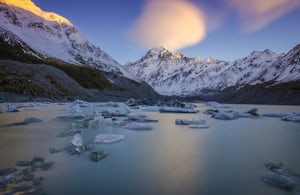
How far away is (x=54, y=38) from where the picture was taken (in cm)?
16975

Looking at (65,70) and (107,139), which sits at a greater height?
(65,70)

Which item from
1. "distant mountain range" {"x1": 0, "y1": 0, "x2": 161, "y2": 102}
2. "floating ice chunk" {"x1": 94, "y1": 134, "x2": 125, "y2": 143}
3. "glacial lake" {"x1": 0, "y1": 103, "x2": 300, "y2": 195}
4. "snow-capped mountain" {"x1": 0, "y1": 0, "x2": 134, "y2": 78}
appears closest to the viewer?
"glacial lake" {"x1": 0, "y1": 103, "x2": 300, "y2": 195}

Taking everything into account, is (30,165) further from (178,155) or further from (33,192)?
(178,155)

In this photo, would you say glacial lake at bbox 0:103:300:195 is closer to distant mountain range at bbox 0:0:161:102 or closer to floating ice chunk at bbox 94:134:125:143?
floating ice chunk at bbox 94:134:125:143

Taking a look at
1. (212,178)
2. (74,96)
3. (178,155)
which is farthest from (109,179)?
(74,96)

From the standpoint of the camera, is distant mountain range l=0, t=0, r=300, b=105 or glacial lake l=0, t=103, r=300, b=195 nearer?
glacial lake l=0, t=103, r=300, b=195

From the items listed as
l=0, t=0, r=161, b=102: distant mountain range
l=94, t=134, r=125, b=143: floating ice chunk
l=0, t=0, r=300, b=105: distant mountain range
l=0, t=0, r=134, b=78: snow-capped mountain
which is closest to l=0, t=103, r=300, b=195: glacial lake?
l=94, t=134, r=125, b=143: floating ice chunk

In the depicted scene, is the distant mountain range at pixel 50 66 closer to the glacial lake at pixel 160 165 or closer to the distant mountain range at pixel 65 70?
the distant mountain range at pixel 65 70

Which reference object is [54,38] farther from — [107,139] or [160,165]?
[160,165]

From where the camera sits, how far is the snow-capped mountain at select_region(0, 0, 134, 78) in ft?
471

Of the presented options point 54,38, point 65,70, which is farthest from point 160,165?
point 54,38

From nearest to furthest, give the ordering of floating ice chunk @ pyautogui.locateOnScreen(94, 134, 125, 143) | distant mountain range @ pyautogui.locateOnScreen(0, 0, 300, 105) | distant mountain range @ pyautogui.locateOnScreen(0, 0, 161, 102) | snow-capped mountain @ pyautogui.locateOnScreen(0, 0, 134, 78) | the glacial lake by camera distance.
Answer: the glacial lake < floating ice chunk @ pyautogui.locateOnScreen(94, 134, 125, 143) < distant mountain range @ pyautogui.locateOnScreen(0, 0, 161, 102) < distant mountain range @ pyautogui.locateOnScreen(0, 0, 300, 105) < snow-capped mountain @ pyautogui.locateOnScreen(0, 0, 134, 78)

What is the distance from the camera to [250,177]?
4523mm

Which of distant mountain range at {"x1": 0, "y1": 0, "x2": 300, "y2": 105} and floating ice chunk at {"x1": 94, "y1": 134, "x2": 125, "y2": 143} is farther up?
distant mountain range at {"x1": 0, "y1": 0, "x2": 300, "y2": 105}
